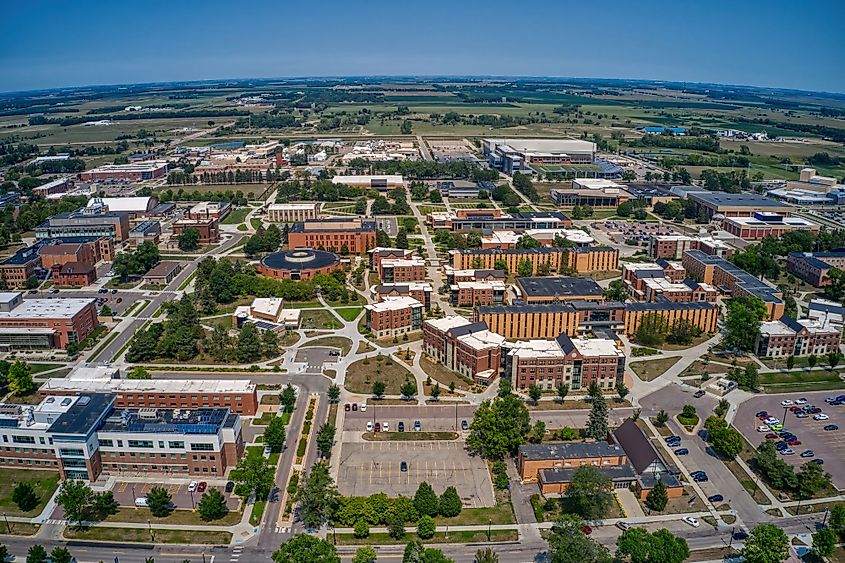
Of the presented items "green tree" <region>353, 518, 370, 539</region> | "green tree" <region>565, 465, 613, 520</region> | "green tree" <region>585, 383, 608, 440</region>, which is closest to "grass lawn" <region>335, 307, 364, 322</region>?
"green tree" <region>585, 383, 608, 440</region>

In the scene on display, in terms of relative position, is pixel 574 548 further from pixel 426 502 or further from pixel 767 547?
pixel 767 547

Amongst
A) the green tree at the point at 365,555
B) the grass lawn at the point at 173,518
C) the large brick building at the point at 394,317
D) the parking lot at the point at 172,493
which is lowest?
the grass lawn at the point at 173,518

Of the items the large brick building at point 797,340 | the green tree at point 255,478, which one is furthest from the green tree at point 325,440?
the large brick building at point 797,340

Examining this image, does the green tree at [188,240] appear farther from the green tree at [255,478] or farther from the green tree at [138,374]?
the green tree at [255,478]

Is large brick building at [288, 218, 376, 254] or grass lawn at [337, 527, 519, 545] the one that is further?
large brick building at [288, 218, 376, 254]

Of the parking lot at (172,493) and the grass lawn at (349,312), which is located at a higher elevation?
the grass lawn at (349,312)

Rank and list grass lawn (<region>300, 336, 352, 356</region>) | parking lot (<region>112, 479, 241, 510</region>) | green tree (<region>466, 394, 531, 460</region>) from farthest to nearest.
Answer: grass lawn (<region>300, 336, 352, 356</region>)
green tree (<region>466, 394, 531, 460</region>)
parking lot (<region>112, 479, 241, 510</region>)

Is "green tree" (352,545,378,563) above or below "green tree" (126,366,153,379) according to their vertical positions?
below

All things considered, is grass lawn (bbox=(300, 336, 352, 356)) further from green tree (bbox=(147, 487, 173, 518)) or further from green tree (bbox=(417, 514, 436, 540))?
green tree (bbox=(417, 514, 436, 540))
